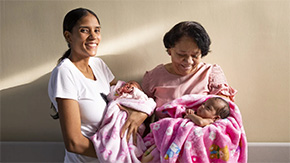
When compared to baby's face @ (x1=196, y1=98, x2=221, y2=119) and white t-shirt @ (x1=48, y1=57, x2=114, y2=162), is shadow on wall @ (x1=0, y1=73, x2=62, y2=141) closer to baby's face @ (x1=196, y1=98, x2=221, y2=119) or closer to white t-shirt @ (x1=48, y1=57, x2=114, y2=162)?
white t-shirt @ (x1=48, y1=57, x2=114, y2=162)

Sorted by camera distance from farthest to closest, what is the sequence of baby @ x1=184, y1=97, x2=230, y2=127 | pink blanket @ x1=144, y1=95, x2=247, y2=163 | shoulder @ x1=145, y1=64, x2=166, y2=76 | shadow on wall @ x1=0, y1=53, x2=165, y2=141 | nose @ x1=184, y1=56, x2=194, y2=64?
shadow on wall @ x1=0, y1=53, x2=165, y2=141, shoulder @ x1=145, y1=64, x2=166, y2=76, nose @ x1=184, y1=56, x2=194, y2=64, baby @ x1=184, y1=97, x2=230, y2=127, pink blanket @ x1=144, y1=95, x2=247, y2=163

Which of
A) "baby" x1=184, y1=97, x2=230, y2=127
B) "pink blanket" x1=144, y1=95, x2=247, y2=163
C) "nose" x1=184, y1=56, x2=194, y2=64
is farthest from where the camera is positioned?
"nose" x1=184, y1=56, x2=194, y2=64

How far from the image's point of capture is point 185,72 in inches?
65.6

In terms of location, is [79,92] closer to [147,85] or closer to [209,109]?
[147,85]

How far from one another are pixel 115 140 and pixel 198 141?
41cm

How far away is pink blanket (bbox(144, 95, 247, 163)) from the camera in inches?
53.5

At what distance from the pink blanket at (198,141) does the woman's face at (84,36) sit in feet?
1.75

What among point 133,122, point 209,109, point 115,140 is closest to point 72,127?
point 115,140

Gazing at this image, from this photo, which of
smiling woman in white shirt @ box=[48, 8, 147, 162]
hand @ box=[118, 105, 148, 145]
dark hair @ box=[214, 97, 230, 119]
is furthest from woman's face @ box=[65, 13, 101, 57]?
dark hair @ box=[214, 97, 230, 119]

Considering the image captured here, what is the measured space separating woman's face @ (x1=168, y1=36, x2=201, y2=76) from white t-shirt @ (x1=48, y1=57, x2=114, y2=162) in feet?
1.56

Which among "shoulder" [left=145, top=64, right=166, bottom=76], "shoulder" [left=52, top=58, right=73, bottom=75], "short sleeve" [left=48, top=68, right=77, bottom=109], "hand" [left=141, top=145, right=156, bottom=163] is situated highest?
"shoulder" [left=52, top=58, right=73, bottom=75]

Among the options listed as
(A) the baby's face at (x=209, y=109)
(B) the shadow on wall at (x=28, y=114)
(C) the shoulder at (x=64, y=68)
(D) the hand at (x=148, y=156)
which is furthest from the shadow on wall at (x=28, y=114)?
(A) the baby's face at (x=209, y=109)

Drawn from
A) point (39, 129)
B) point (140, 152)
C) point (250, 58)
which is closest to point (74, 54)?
point (140, 152)

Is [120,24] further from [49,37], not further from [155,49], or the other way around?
[49,37]
